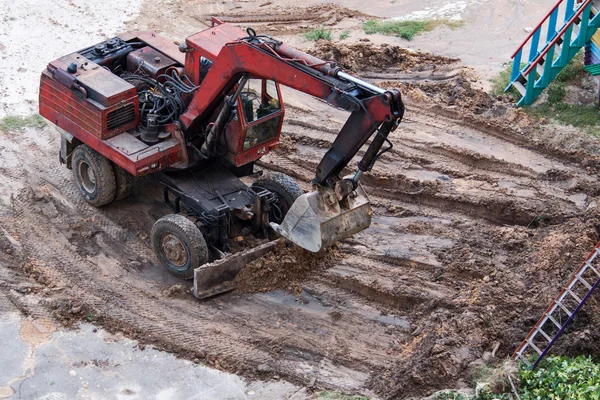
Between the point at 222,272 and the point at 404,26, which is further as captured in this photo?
the point at 404,26

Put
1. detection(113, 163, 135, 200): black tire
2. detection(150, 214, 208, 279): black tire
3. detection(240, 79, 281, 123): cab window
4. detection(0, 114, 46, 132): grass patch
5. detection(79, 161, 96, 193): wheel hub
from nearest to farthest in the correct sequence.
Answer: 1. detection(150, 214, 208, 279): black tire
2. detection(240, 79, 281, 123): cab window
3. detection(113, 163, 135, 200): black tire
4. detection(79, 161, 96, 193): wheel hub
5. detection(0, 114, 46, 132): grass patch

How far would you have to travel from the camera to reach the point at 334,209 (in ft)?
35.3

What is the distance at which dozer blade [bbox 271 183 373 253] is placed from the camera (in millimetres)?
10664

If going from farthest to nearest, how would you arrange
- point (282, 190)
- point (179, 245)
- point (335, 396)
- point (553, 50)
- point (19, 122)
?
point (553, 50) < point (19, 122) < point (282, 190) < point (179, 245) < point (335, 396)

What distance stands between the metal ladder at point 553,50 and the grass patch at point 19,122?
8.57 metres

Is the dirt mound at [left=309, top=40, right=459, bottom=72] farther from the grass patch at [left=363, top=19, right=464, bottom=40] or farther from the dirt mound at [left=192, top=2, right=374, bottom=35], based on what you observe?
the dirt mound at [left=192, top=2, right=374, bottom=35]

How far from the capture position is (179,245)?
11.4 m

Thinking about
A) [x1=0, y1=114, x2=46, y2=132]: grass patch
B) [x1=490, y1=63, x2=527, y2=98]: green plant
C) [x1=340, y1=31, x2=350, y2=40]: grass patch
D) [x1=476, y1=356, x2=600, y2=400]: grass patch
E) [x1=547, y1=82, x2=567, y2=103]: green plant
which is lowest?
[x1=0, y1=114, x2=46, y2=132]: grass patch

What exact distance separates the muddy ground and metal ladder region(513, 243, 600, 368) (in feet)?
0.70

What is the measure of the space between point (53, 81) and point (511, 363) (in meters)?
7.47

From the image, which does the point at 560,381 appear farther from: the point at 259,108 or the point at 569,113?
the point at 569,113

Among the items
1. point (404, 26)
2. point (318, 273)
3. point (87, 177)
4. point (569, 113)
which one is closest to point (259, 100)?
point (318, 273)

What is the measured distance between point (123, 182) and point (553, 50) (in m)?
8.26

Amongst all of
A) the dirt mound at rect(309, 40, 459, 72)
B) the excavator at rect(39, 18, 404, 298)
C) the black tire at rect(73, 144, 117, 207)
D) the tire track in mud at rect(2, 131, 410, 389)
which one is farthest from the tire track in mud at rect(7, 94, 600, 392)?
the dirt mound at rect(309, 40, 459, 72)
